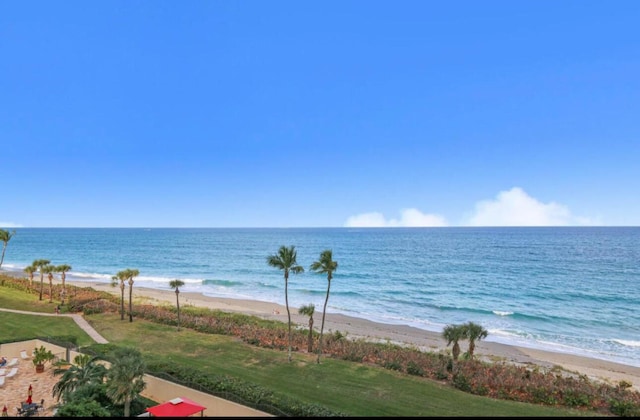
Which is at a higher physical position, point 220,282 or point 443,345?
point 443,345

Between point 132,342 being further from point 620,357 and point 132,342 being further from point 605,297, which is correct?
point 605,297

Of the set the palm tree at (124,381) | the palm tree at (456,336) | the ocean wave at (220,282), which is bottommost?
the ocean wave at (220,282)

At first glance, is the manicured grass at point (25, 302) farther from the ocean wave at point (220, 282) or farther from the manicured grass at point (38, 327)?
the ocean wave at point (220, 282)

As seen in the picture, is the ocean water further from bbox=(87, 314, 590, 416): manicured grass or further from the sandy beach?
bbox=(87, 314, 590, 416): manicured grass

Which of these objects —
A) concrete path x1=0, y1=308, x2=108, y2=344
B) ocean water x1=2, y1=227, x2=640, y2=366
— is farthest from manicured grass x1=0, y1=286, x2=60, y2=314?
ocean water x1=2, y1=227, x2=640, y2=366

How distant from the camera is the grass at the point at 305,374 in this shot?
46.8 ft

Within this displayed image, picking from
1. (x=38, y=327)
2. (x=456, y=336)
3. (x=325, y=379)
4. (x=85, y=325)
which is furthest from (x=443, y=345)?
(x=38, y=327)

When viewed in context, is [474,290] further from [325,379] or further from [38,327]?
[38,327]

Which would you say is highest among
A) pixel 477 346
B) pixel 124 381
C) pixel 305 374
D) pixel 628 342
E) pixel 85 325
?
pixel 124 381

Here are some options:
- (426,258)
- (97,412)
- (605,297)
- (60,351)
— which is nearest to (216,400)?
(97,412)

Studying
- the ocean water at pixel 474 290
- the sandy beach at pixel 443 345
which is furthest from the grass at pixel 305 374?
the ocean water at pixel 474 290

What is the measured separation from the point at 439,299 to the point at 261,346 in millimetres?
30900

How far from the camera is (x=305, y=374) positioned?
18.0 meters

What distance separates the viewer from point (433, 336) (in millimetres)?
31516
